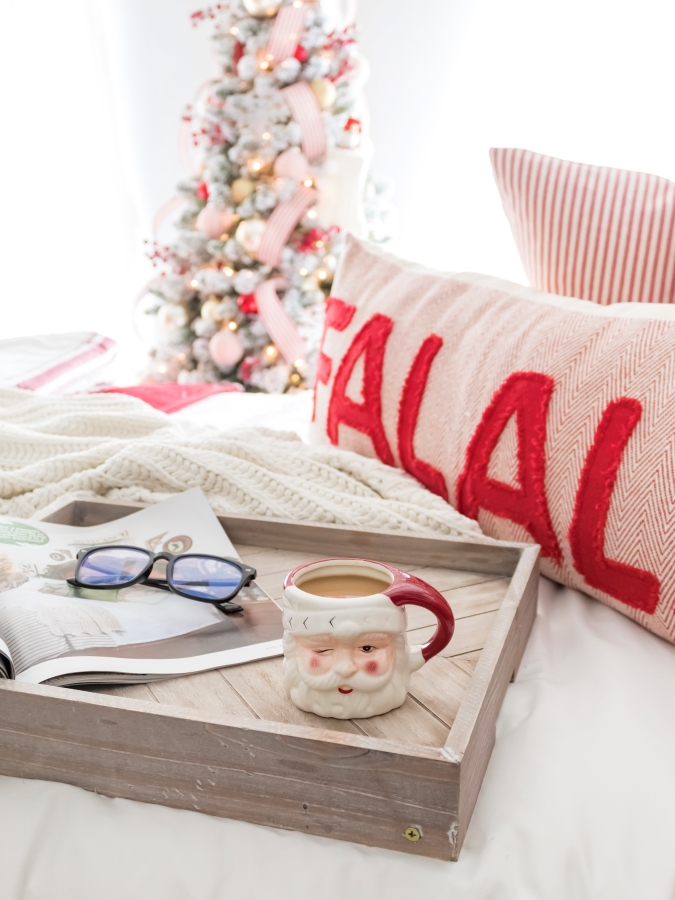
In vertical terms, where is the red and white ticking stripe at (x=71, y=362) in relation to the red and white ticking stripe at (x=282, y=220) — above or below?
below

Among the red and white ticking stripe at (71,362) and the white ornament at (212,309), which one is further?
the white ornament at (212,309)

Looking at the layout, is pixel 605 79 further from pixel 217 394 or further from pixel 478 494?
pixel 478 494

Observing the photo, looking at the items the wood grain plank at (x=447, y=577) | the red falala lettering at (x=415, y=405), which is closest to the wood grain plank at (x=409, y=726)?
the wood grain plank at (x=447, y=577)

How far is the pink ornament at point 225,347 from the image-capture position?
2385 millimetres

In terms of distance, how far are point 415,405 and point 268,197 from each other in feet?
4.95

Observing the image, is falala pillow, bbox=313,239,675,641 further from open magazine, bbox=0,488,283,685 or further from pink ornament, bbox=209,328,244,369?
pink ornament, bbox=209,328,244,369

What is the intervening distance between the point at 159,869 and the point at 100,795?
0.07m

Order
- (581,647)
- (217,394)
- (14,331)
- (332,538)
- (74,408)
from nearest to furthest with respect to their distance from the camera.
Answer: (581,647), (332,538), (74,408), (217,394), (14,331)

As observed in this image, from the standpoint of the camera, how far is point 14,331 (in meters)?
2.83

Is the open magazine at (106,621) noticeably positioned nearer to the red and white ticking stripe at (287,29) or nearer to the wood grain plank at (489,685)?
the wood grain plank at (489,685)

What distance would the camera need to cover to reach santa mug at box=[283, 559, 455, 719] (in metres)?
0.47

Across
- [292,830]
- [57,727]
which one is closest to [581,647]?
[292,830]

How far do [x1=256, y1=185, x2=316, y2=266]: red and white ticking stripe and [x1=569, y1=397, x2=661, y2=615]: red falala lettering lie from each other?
5.73 ft

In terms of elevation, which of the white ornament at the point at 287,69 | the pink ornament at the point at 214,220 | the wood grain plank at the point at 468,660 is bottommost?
the wood grain plank at the point at 468,660
